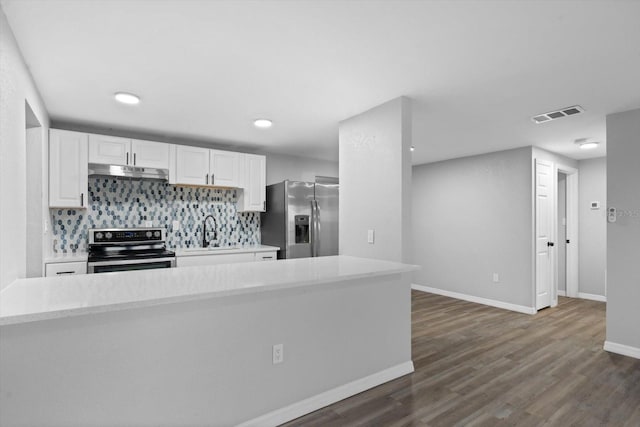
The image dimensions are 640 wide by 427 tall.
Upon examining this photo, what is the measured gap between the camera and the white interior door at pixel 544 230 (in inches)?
182

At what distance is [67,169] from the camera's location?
3.46 metres

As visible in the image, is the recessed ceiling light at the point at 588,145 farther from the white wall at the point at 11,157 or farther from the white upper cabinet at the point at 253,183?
the white wall at the point at 11,157

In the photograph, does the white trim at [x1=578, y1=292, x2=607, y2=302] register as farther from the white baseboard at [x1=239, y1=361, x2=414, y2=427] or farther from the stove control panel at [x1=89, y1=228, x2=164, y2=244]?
the stove control panel at [x1=89, y1=228, x2=164, y2=244]

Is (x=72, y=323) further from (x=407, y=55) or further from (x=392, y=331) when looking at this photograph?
(x=407, y=55)

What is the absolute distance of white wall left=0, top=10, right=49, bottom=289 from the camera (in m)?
1.70

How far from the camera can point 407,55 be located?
211cm

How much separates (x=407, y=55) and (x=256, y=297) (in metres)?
1.74

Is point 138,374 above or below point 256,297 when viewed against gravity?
below

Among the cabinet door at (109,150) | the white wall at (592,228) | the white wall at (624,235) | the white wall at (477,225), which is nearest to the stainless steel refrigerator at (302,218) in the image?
the cabinet door at (109,150)

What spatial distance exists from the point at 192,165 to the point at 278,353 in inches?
112

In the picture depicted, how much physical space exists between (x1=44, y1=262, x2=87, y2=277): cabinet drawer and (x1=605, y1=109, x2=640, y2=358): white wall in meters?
5.07

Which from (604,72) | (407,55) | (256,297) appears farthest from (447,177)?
(256,297)

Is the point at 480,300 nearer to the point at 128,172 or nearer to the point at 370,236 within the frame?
the point at 370,236

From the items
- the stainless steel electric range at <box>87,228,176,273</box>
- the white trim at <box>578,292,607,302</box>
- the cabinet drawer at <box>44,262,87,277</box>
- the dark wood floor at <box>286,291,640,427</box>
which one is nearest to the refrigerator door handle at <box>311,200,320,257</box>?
the dark wood floor at <box>286,291,640,427</box>
